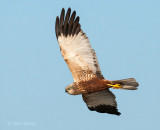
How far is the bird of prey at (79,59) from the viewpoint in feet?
47.9

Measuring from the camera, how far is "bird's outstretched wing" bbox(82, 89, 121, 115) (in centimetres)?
1538

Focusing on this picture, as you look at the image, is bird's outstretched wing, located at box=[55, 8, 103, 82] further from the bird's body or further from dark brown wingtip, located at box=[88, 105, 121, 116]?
dark brown wingtip, located at box=[88, 105, 121, 116]

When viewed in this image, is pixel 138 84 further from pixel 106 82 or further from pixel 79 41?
pixel 79 41

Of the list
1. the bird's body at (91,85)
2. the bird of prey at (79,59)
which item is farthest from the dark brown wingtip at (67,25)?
the bird's body at (91,85)

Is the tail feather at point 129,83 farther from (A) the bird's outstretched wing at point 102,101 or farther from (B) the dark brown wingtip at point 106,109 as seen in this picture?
(B) the dark brown wingtip at point 106,109

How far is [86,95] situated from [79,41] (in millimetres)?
2112

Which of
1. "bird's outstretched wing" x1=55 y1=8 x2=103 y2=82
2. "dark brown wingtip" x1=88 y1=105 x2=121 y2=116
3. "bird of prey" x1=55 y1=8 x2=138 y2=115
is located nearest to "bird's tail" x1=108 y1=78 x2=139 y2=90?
"bird of prey" x1=55 y1=8 x2=138 y2=115

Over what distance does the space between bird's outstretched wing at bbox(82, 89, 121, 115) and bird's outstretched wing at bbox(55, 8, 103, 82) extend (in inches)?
33.6

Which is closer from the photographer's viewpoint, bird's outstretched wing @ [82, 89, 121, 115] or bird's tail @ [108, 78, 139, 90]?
bird's tail @ [108, 78, 139, 90]

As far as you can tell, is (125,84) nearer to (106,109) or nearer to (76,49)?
(106,109)

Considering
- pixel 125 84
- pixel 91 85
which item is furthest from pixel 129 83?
pixel 91 85

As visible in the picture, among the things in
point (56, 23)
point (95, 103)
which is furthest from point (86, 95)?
point (56, 23)

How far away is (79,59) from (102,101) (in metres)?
1.93

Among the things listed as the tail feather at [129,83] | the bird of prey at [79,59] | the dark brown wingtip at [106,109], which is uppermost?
the bird of prey at [79,59]
